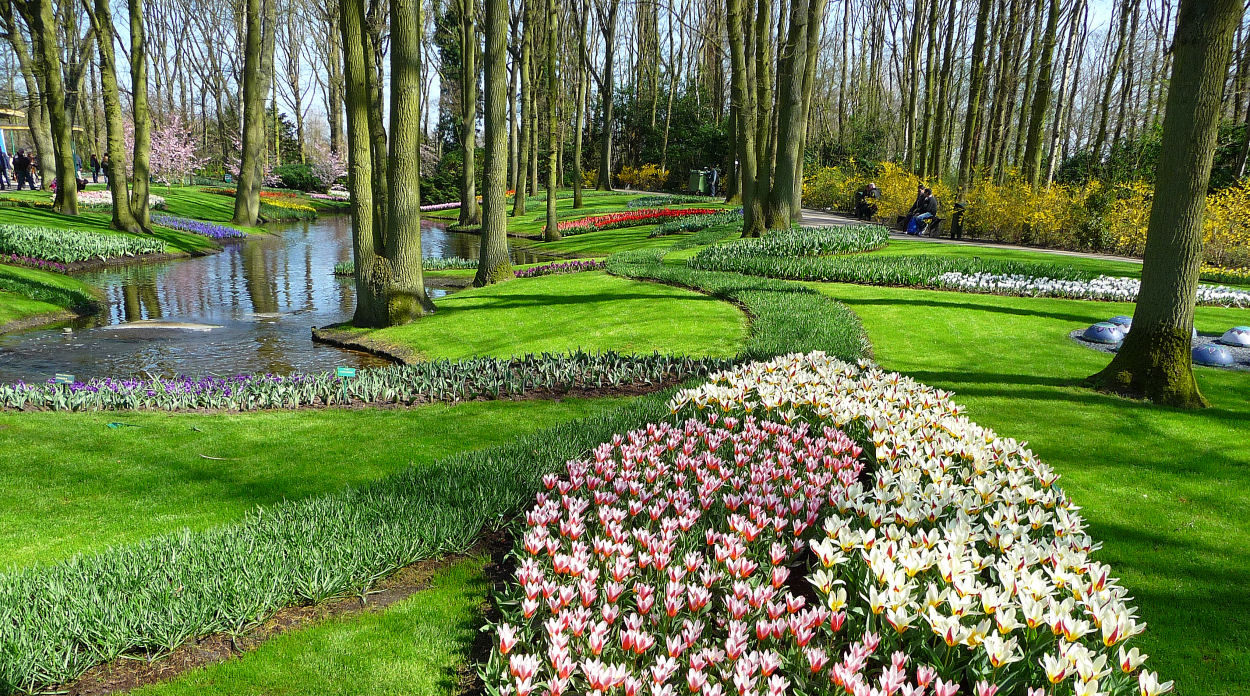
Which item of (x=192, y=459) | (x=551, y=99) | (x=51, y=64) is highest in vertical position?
(x=551, y=99)

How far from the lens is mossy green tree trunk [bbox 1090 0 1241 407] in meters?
5.79

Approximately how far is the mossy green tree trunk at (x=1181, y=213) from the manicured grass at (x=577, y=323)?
398 centimetres

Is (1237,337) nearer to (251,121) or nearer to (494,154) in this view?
(494,154)

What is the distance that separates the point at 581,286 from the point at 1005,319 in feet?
24.2

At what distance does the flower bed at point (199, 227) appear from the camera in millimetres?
26141

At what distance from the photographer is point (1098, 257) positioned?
16.2 m

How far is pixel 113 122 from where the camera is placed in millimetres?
20234

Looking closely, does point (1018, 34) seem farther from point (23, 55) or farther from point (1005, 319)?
point (23, 55)

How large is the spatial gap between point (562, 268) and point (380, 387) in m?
10.2

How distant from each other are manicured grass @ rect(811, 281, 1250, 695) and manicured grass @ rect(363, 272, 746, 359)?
2.22 metres

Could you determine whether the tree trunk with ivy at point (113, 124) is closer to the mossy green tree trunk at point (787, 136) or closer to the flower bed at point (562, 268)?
the flower bed at point (562, 268)

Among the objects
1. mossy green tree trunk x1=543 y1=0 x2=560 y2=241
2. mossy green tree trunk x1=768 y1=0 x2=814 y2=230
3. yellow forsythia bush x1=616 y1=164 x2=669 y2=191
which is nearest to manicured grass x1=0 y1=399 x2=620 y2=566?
mossy green tree trunk x1=768 y1=0 x2=814 y2=230

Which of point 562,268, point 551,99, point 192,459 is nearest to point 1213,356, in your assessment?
point 192,459

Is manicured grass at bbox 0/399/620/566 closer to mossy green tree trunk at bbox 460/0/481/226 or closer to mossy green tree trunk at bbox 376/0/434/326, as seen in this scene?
mossy green tree trunk at bbox 376/0/434/326
